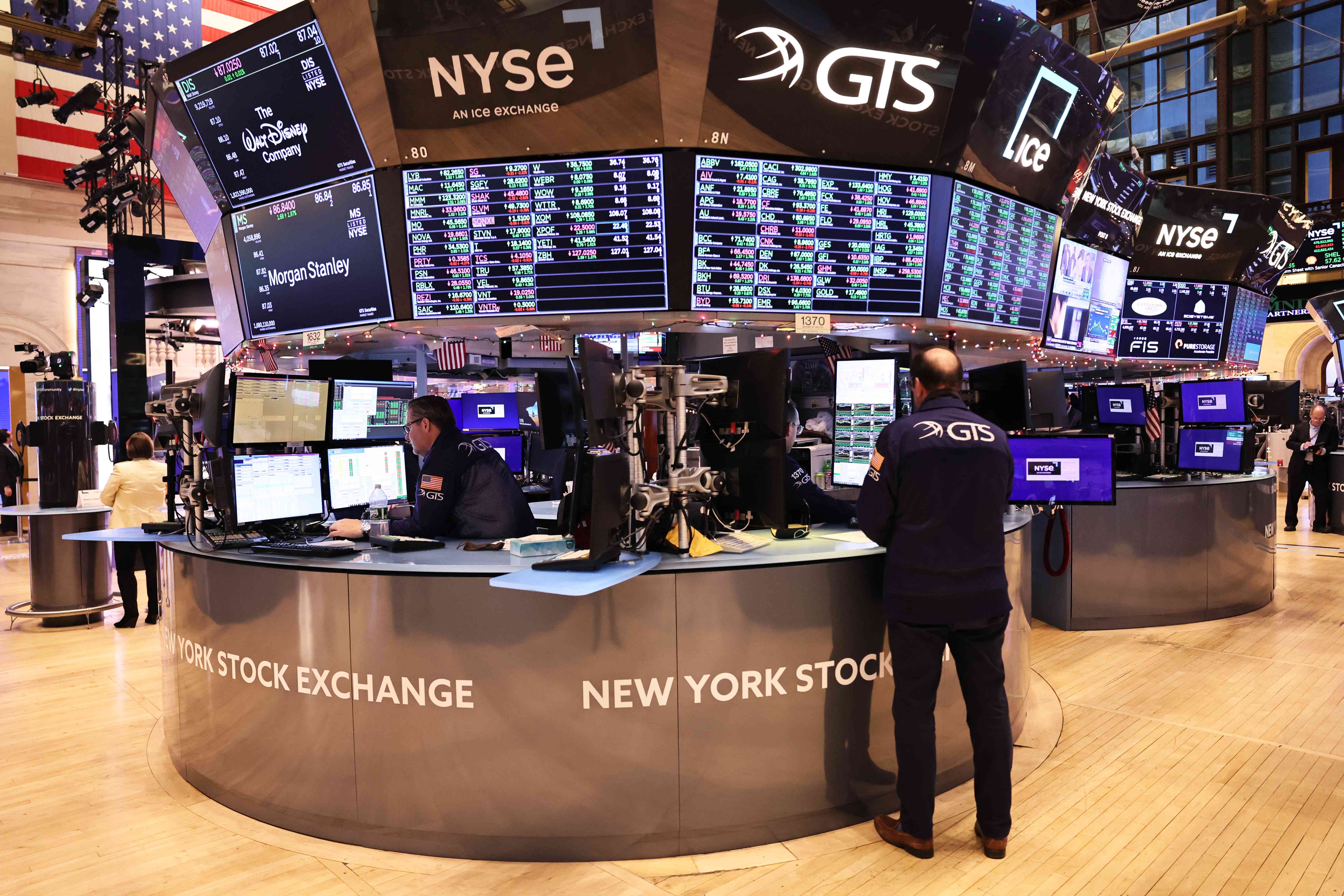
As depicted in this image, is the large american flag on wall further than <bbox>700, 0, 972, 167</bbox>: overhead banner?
Yes

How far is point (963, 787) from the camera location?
3.28 meters

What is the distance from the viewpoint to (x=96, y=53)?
1015 cm

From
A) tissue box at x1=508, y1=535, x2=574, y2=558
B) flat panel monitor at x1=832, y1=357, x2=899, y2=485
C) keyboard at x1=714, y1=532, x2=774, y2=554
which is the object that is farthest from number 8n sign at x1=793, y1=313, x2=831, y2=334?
tissue box at x1=508, y1=535, x2=574, y2=558

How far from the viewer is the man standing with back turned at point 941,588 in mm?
2635

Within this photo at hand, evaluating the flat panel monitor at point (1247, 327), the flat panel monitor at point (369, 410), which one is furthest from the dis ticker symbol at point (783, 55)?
the flat panel monitor at point (1247, 327)

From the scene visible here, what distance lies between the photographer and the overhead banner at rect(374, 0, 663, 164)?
354cm

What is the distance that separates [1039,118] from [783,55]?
1.74 meters

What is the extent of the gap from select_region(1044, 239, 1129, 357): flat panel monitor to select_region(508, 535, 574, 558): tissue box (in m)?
3.96

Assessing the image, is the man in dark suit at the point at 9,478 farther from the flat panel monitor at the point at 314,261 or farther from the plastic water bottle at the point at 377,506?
the plastic water bottle at the point at 377,506

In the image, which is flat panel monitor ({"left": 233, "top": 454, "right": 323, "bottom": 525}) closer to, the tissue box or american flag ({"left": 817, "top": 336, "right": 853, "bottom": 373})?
the tissue box

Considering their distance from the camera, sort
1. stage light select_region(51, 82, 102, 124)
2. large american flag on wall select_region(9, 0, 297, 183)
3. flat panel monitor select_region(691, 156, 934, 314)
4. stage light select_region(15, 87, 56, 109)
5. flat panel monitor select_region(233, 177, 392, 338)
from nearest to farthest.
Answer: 1. flat panel monitor select_region(691, 156, 934, 314)
2. flat panel monitor select_region(233, 177, 392, 338)
3. stage light select_region(51, 82, 102, 124)
4. stage light select_region(15, 87, 56, 109)
5. large american flag on wall select_region(9, 0, 297, 183)

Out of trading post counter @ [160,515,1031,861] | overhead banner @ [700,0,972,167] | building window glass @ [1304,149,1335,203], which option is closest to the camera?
trading post counter @ [160,515,1031,861]

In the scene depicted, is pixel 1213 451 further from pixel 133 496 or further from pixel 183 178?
pixel 133 496

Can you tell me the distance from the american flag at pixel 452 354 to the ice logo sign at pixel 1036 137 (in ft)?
10.6
